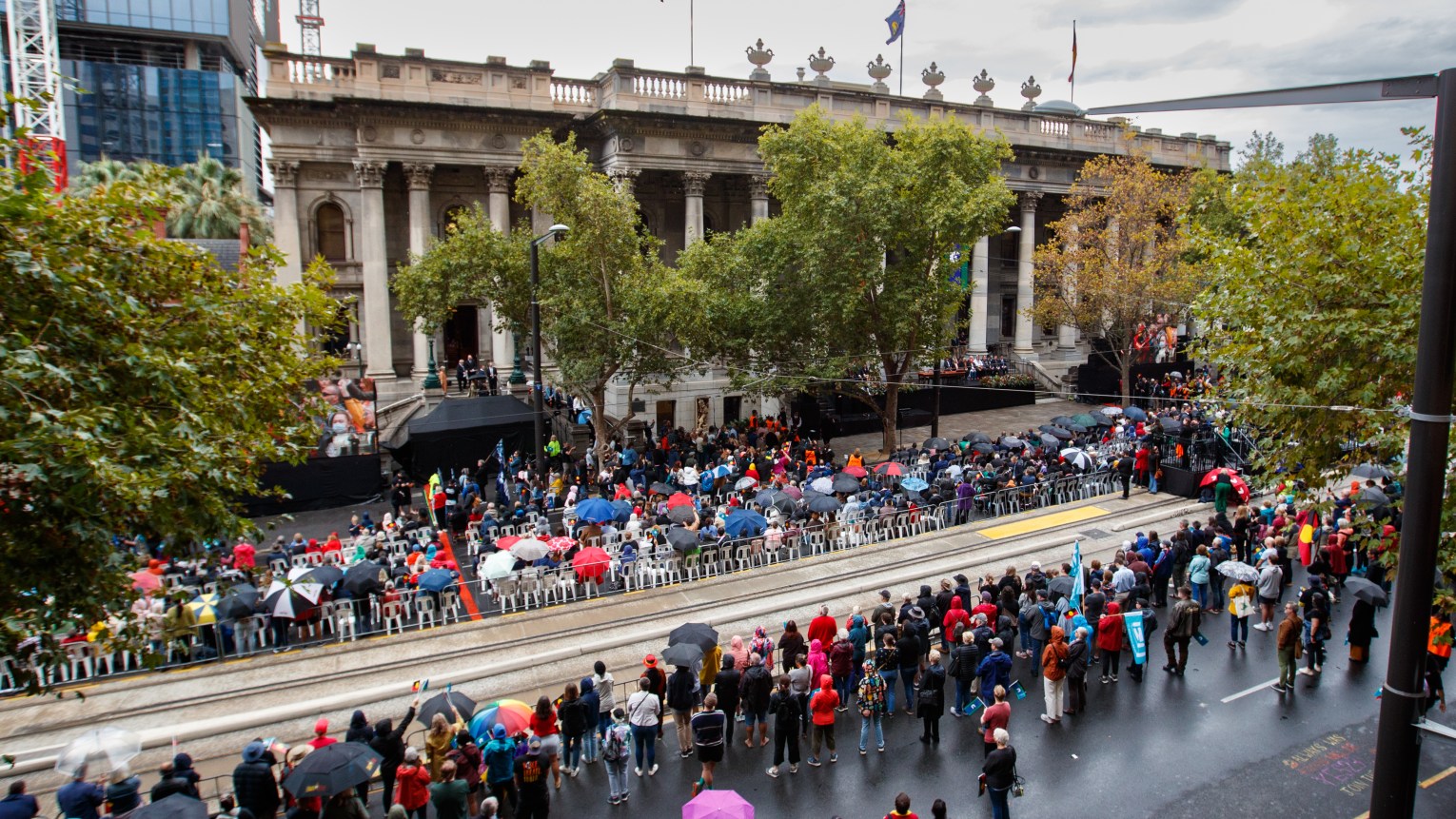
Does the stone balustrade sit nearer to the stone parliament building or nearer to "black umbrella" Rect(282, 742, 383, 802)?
the stone parliament building

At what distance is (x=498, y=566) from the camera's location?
15.3m

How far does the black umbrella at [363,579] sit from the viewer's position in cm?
1444

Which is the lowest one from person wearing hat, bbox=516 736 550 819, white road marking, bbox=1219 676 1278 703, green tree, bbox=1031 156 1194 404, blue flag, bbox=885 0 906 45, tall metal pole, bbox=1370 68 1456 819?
white road marking, bbox=1219 676 1278 703

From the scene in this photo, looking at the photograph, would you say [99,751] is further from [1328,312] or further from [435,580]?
[1328,312]

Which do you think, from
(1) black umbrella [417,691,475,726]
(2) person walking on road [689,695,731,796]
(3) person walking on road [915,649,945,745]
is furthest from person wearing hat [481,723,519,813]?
(3) person walking on road [915,649,945,745]

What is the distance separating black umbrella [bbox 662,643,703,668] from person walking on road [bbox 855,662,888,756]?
2.12 m

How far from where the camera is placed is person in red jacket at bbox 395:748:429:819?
923cm

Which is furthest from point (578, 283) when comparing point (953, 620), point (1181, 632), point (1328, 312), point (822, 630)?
point (1328, 312)

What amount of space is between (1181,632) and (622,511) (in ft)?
35.3

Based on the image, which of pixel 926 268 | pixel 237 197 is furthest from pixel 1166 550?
pixel 237 197

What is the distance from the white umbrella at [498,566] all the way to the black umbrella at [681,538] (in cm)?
301

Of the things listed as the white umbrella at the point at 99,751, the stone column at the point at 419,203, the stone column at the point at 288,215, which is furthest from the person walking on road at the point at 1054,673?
the stone column at the point at 288,215

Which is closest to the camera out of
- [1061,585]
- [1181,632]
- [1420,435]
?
[1420,435]

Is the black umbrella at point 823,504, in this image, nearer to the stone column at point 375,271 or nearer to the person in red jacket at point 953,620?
the person in red jacket at point 953,620
